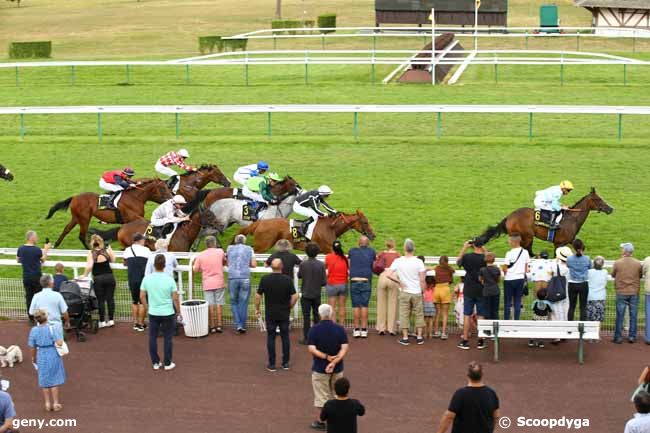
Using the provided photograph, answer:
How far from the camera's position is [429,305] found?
12.4 metres

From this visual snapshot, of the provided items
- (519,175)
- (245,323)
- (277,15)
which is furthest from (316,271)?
(277,15)

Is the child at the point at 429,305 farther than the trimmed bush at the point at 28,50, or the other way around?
the trimmed bush at the point at 28,50

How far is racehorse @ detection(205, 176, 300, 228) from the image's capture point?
16422mm

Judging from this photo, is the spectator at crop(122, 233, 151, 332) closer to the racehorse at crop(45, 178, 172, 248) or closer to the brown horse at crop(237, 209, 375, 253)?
the brown horse at crop(237, 209, 375, 253)

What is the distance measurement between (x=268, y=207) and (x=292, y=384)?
5.82 m

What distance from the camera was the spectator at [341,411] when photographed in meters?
8.32

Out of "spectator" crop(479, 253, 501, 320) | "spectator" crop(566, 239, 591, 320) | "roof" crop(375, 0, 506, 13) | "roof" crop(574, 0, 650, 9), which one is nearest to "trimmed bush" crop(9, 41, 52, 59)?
"roof" crop(375, 0, 506, 13)

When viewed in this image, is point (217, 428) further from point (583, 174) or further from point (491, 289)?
point (583, 174)

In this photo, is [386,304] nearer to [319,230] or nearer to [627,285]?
[627,285]

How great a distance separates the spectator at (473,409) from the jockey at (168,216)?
26.1 feet

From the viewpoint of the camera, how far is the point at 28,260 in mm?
12867

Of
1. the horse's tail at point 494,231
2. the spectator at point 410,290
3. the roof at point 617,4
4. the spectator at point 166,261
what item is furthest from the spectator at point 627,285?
the roof at point 617,4

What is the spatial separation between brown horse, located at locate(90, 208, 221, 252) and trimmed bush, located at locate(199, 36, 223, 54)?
31.9 m

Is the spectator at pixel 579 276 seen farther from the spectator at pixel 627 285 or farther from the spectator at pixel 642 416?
the spectator at pixel 642 416
